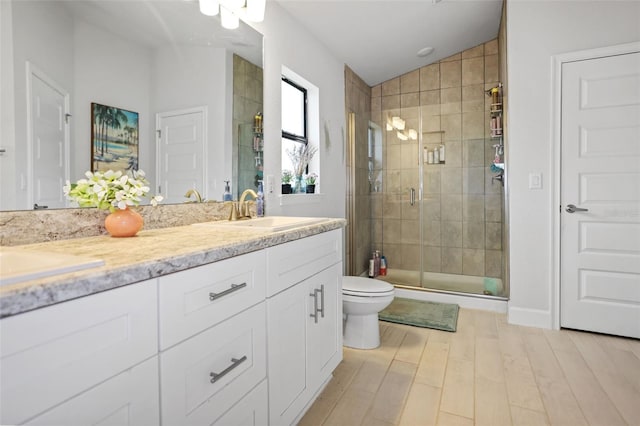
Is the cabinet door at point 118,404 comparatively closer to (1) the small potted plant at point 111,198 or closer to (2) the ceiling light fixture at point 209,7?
(1) the small potted plant at point 111,198

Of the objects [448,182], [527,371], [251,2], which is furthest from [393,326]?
[251,2]

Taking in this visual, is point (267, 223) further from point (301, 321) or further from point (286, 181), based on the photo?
point (286, 181)

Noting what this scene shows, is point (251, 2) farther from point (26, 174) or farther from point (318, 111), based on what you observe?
point (26, 174)

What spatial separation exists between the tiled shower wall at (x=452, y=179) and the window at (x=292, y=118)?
4.27ft

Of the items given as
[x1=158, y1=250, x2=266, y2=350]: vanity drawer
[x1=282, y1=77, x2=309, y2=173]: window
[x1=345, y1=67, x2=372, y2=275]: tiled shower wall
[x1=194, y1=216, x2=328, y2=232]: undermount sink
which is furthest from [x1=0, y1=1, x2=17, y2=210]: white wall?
[x1=345, y1=67, x2=372, y2=275]: tiled shower wall

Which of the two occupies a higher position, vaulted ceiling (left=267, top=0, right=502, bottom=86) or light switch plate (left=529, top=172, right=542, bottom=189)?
vaulted ceiling (left=267, top=0, right=502, bottom=86)

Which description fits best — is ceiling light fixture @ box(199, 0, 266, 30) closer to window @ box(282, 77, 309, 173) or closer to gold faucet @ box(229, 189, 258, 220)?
window @ box(282, 77, 309, 173)

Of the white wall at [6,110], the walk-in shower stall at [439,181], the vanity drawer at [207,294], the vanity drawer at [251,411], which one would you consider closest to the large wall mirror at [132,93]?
the white wall at [6,110]

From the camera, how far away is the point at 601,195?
2502mm

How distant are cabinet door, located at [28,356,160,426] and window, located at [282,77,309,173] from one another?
2.02 meters

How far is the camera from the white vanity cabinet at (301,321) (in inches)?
51.9

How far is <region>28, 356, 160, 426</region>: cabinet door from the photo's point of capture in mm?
649

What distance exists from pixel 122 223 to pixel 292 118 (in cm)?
190

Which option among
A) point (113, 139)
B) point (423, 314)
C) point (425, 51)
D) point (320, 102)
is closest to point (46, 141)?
point (113, 139)
